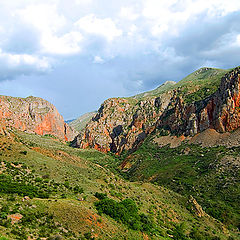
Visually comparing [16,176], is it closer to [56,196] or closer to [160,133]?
[56,196]

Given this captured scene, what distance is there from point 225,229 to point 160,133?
80.4 meters

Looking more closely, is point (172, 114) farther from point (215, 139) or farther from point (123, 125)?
point (123, 125)

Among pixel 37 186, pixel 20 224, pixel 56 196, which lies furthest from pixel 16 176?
pixel 20 224

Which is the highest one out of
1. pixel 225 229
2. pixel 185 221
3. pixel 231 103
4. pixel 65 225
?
pixel 231 103

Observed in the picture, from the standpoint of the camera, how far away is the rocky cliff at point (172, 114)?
87.0 metres

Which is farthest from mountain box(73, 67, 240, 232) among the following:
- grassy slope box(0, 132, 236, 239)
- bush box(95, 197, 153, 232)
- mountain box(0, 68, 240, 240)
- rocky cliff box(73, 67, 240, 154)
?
bush box(95, 197, 153, 232)

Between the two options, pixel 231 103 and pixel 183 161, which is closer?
pixel 183 161

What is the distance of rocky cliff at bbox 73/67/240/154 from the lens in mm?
87000

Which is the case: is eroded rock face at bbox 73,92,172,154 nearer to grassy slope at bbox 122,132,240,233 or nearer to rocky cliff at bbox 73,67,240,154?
rocky cliff at bbox 73,67,240,154

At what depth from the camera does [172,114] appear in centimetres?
11962

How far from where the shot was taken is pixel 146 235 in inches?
990

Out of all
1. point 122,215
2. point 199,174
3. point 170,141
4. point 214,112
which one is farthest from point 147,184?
point 214,112

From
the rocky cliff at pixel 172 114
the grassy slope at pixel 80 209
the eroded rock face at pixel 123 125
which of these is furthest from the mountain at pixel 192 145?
the grassy slope at pixel 80 209

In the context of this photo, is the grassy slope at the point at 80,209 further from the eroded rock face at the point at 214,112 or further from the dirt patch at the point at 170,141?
the dirt patch at the point at 170,141
